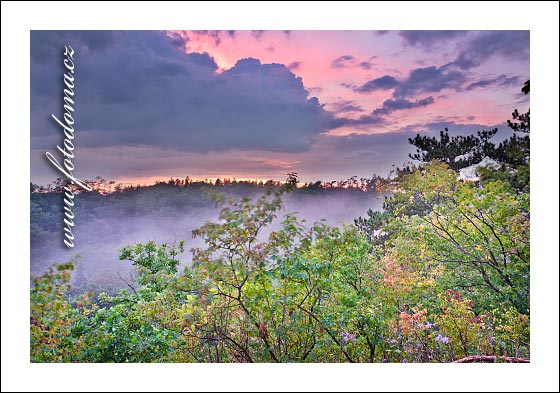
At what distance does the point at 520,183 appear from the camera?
3.55 m

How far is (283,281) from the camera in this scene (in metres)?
3.45

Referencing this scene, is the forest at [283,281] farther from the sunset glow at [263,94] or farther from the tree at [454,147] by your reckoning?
the sunset glow at [263,94]

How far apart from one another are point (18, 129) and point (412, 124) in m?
3.16

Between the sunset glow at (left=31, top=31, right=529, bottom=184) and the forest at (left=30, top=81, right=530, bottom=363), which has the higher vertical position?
the sunset glow at (left=31, top=31, right=529, bottom=184)

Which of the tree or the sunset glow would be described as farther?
the tree

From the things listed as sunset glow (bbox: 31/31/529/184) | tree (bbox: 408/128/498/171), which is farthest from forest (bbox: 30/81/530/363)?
sunset glow (bbox: 31/31/529/184)

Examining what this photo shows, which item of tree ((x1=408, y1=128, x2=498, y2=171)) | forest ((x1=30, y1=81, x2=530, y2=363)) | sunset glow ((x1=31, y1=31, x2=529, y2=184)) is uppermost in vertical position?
sunset glow ((x1=31, y1=31, x2=529, y2=184))

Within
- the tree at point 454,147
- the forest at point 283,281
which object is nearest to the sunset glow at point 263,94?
the tree at point 454,147

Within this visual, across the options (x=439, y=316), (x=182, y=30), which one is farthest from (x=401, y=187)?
(x=182, y=30)

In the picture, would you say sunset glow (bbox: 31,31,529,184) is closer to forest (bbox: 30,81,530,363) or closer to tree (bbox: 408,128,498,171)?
tree (bbox: 408,128,498,171)

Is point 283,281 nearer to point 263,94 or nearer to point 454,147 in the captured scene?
point 263,94

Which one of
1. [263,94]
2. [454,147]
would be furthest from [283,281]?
[454,147]

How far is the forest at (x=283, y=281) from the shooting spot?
11.1 ft

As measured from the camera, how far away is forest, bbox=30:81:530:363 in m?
3.39
